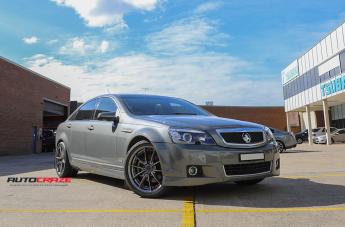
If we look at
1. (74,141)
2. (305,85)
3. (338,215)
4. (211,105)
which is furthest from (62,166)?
(211,105)

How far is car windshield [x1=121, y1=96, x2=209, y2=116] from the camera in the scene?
652cm

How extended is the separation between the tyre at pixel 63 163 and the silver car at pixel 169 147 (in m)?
1.04

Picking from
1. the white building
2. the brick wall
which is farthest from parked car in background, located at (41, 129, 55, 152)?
the brick wall

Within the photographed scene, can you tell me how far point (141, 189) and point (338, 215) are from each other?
2558mm

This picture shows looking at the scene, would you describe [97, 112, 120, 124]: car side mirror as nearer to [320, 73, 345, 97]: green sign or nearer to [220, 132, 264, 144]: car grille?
[220, 132, 264, 144]: car grille

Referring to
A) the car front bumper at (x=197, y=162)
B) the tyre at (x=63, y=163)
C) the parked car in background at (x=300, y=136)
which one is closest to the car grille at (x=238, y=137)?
the car front bumper at (x=197, y=162)

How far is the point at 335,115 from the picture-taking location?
48.1 meters

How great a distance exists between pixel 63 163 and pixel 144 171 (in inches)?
121

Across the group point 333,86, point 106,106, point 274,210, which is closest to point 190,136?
point 274,210

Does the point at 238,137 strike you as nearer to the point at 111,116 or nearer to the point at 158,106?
the point at 158,106

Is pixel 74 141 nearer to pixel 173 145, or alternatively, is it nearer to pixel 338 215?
pixel 173 145

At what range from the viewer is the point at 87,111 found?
25.3 ft

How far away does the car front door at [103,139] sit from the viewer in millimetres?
6402

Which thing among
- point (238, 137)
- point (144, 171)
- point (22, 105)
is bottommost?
point (144, 171)
